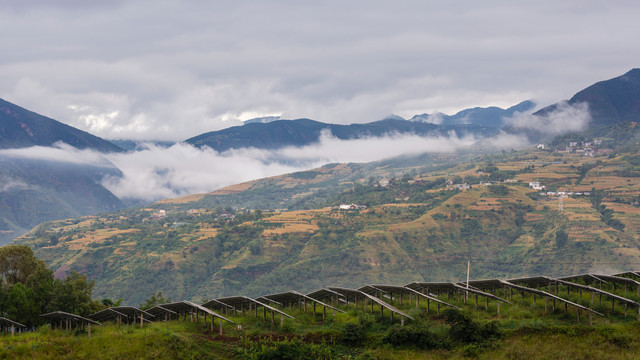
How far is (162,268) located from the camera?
461 feet

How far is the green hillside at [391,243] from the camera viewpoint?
412 feet

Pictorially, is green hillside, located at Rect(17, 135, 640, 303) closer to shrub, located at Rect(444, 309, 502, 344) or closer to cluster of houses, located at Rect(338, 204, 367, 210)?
cluster of houses, located at Rect(338, 204, 367, 210)

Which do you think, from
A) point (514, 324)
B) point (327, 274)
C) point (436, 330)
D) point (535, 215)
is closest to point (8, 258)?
point (436, 330)

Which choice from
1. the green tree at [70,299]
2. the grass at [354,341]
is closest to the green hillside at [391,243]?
the green tree at [70,299]

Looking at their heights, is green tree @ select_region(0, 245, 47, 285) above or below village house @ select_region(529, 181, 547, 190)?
above

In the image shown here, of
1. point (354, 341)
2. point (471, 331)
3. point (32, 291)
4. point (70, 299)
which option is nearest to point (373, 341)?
point (354, 341)

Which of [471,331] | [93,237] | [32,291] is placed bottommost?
[93,237]

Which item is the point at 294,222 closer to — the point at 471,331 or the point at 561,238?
the point at 561,238

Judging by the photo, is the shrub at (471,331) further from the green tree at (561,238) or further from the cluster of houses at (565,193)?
the cluster of houses at (565,193)

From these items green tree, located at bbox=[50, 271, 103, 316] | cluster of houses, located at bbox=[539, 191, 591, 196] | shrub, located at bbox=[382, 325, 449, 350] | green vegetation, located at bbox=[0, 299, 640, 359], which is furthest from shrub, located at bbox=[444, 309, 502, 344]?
cluster of houses, located at bbox=[539, 191, 591, 196]

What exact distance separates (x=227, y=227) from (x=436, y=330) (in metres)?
144

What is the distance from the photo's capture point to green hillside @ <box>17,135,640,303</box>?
125688 mm

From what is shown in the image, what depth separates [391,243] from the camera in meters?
138

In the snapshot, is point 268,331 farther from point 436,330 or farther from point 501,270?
point 501,270
